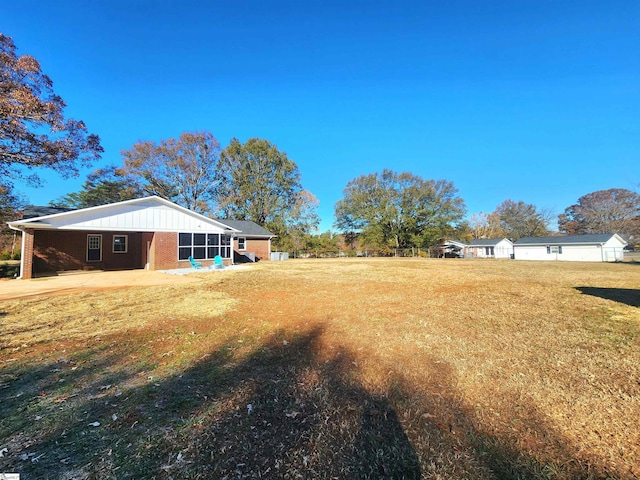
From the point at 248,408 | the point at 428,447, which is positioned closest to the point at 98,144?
the point at 248,408

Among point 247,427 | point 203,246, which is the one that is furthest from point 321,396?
point 203,246

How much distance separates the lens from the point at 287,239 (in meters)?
35.2

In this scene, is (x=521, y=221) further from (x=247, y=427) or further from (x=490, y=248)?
(x=247, y=427)

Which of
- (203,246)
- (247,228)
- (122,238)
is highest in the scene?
(247,228)

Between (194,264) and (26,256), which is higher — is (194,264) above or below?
below

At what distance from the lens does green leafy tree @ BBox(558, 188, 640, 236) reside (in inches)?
1817

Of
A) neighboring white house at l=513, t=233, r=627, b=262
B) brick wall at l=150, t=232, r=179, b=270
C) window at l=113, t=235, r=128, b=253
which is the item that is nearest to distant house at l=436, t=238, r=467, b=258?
neighboring white house at l=513, t=233, r=627, b=262

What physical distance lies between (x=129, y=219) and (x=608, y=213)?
7127cm

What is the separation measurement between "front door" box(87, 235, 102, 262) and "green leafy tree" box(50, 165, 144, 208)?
1630 cm

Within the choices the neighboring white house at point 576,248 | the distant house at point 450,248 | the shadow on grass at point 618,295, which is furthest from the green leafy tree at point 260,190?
the shadow on grass at point 618,295

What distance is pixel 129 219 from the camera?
48.9 feet

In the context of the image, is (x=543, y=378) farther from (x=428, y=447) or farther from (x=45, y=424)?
(x=45, y=424)

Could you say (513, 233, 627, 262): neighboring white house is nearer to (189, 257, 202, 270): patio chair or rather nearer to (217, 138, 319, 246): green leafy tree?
(217, 138, 319, 246): green leafy tree

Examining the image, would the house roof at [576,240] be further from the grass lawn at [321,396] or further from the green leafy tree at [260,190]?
the grass lawn at [321,396]
